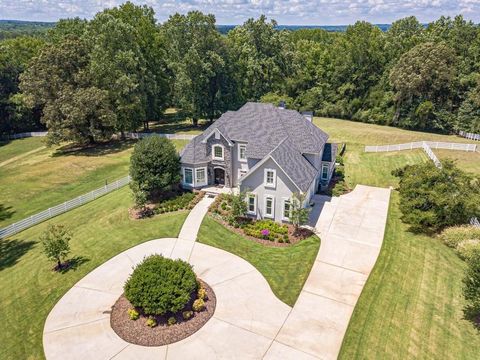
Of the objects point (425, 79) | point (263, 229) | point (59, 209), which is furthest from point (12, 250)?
point (425, 79)

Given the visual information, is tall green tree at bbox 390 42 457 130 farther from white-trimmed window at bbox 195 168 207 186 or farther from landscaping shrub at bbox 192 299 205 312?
landscaping shrub at bbox 192 299 205 312

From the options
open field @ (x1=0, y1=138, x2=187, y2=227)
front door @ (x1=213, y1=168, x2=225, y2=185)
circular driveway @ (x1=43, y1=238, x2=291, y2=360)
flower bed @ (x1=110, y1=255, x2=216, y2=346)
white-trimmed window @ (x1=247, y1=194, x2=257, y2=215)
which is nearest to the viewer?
circular driveway @ (x1=43, y1=238, x2=291, y2=360)

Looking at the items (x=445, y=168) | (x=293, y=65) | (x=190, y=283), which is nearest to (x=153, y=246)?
(x=190, y=283)

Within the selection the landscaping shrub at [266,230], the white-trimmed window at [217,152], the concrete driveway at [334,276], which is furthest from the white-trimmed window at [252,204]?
the white-trimmed window at [217,152]

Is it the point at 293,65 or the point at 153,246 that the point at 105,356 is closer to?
the point at 153,246

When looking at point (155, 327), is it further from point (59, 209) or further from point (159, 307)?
point (59, 209)

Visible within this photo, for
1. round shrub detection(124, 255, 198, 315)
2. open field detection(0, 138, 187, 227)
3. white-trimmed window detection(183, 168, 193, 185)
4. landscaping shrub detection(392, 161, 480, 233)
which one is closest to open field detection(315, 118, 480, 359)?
landscaping shrub detection(392, 161, 480, 233)

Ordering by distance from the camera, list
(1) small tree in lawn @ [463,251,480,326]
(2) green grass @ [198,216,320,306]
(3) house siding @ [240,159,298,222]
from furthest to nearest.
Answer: (3) house siding @ [240,159,298,222]
(2) green grass @ [198,216,320,306]
(1) small tree in lawn @ [463,251,480,326]
